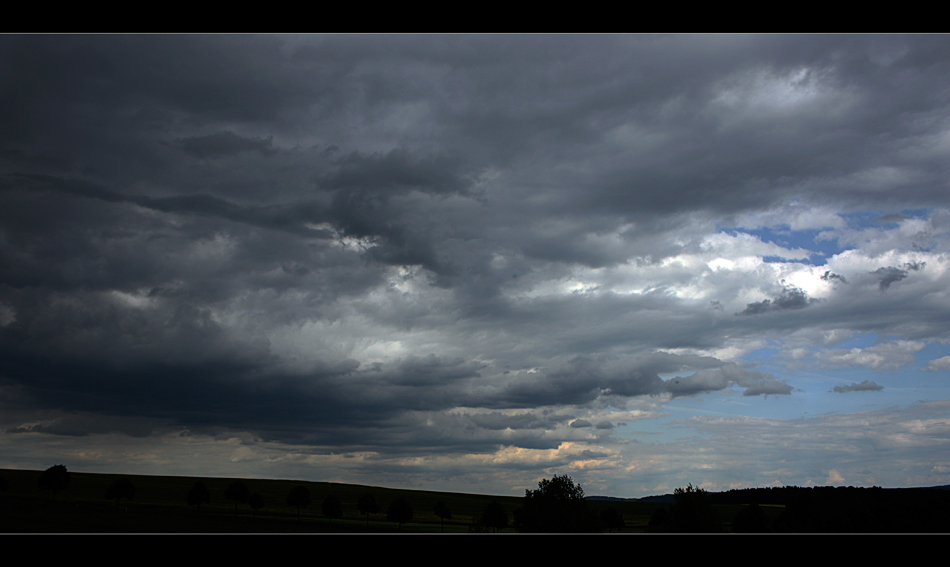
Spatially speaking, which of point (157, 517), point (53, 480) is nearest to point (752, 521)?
point (157, 517)

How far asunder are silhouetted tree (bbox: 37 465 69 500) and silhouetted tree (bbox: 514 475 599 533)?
110 meters

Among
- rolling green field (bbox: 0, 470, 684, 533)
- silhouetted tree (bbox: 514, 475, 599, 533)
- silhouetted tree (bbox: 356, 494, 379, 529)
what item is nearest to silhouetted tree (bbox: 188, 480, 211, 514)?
rolling green field (bbox: 0, 470, 684, 533)

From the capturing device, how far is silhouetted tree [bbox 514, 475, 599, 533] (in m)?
79.6

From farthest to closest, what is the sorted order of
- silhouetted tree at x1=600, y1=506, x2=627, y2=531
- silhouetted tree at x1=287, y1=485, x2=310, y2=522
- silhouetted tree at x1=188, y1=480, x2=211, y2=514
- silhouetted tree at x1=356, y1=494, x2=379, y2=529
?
silhouetted tree at x1=287, y1=485, x2=310, y2=522
silhouetted tree at x1=188, y1=480, x2=211, y2=514
silhouetted tree at x1=356, y1=494, x2=379, y2=529
silhouetted tree at x1=600, y1=506, x2=627, y2=531

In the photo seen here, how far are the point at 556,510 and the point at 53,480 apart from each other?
119225 millimetres

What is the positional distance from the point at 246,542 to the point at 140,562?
2226mm

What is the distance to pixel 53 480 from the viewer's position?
123375mm

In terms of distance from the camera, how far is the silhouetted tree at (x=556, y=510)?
79562 millimetres

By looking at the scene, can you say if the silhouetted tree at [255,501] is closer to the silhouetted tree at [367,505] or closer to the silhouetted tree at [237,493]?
the silhouetted tree at [237,493]

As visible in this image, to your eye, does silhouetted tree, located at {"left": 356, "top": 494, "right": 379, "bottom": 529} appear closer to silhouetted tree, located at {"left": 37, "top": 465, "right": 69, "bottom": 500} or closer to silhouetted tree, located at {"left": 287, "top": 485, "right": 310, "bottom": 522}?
silhouetted tree, located at {"left": 287, "top": 485, "right": 310, "bottom": 522}

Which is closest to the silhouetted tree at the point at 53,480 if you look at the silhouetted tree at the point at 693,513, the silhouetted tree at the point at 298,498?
the silhouetted tree at the point at 298,498

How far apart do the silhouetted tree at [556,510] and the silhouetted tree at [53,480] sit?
110m
